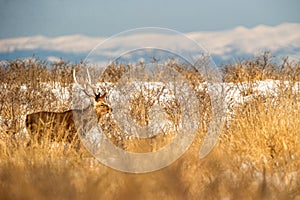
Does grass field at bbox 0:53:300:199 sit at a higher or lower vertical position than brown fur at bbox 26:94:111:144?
lower

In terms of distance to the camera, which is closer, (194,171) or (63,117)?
(194,171)

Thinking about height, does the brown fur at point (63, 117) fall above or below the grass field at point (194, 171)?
above

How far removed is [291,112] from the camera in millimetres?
6781

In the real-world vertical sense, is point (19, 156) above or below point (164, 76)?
below

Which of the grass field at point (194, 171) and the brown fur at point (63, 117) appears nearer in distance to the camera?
the grass field at point (194, 171)

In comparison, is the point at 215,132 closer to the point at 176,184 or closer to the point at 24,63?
the point at 176,184

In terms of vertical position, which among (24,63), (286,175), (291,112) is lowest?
(286,175)

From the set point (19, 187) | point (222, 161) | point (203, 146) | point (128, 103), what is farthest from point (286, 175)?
point (128, 103)

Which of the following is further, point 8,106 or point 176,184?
point 8,106

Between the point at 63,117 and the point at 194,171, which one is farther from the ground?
the point at 63,117

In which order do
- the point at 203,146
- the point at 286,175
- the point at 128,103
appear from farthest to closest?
the point at 128,103, the point at 203,146, the point at 286,175

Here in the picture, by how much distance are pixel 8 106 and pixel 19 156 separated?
5.29m

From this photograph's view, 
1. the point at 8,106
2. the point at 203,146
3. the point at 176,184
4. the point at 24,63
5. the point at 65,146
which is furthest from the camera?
the point at 24,63

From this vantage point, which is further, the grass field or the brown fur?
the brown fur
